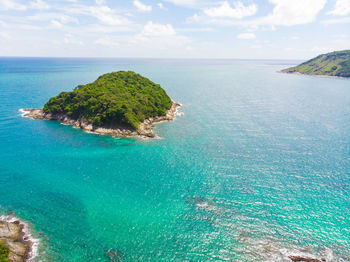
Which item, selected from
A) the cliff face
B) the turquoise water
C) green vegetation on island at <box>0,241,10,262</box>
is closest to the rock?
the turquoise water

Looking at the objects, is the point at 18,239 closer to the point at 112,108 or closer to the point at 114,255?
the point at 114,255

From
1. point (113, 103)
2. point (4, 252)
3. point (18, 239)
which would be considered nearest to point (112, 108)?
point (113, 103)

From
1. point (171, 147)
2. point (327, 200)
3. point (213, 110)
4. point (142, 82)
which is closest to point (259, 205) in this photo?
point (327, 200)

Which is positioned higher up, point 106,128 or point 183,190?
point 106,128

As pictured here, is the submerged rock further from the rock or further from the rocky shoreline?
the rocky shoreline

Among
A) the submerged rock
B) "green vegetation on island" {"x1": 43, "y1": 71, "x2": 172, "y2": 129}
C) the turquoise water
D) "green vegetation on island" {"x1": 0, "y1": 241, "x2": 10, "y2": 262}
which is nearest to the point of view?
"green vegetation on island" {"x1": 0, "y1": 241, "x2": 10, "y2": 262}

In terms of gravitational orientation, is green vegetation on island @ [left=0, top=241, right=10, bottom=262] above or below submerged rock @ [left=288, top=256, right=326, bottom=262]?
above

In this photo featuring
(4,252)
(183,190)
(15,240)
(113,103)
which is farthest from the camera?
(113,103)
